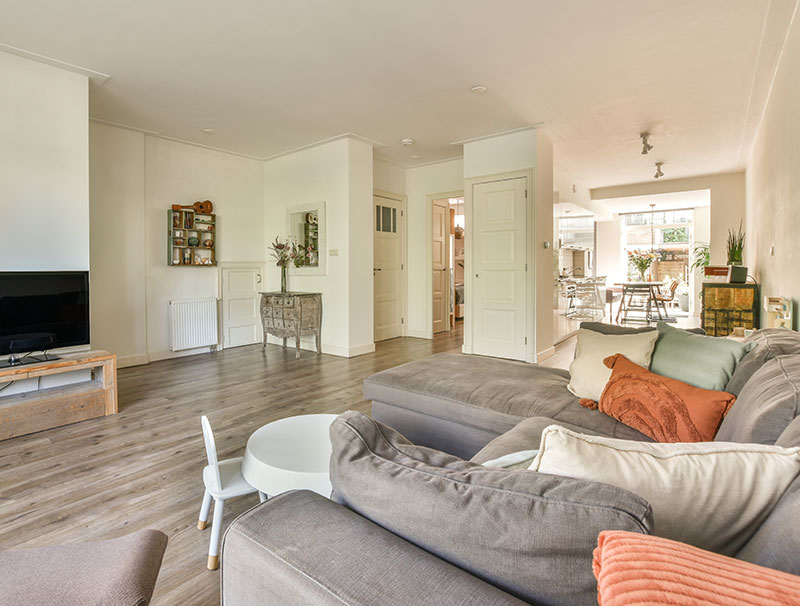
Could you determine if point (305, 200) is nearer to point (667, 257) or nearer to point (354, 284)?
point (354, 284)

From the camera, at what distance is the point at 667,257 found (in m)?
12.2

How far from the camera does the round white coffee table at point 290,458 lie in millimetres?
1484

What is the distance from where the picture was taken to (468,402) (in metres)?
2.11

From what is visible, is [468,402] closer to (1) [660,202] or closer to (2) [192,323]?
(2) [192,323]

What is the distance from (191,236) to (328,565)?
5.74m

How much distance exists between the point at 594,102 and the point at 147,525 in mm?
4898

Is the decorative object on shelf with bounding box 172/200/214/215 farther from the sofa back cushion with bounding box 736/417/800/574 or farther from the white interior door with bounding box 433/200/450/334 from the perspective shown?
the sofa back cushion with bounding box 736/417/800/574

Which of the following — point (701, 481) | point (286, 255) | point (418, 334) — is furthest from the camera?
point (418, 334)

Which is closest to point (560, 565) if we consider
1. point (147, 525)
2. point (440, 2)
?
point (147, 525)

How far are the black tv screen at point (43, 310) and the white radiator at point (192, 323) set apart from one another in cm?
188

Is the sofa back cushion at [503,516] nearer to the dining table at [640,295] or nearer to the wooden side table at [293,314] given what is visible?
the wooden side table at [293,314]

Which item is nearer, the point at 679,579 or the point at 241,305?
the point at 679,579

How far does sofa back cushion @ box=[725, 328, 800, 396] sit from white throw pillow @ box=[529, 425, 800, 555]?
3.32 feet

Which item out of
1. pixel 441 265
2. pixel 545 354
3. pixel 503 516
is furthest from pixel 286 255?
pixel 503 516
